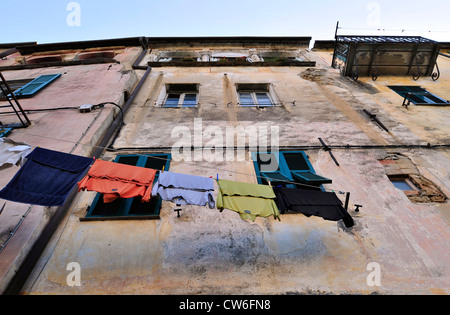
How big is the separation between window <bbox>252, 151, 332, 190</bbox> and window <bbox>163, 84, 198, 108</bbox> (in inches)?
175

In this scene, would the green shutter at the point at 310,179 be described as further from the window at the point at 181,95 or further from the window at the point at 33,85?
the window at the point at 33,85

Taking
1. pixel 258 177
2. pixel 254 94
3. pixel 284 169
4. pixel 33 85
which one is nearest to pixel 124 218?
pixel 258 177

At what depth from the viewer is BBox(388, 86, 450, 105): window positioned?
8150mm

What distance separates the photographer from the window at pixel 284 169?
4.96 metres

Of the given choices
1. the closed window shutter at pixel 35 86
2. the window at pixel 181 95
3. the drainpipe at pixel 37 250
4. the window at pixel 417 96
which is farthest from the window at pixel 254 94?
the closed window shutter at pixel 35 86

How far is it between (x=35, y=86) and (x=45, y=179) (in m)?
7.35

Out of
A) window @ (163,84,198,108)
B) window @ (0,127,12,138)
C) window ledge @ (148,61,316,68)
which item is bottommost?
window @ (163,84,198,108)

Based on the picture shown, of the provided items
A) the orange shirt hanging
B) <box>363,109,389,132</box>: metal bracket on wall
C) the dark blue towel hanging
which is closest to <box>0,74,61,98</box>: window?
the dark blue towel hanging

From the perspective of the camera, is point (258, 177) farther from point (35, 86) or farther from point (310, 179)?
point (35, 86)

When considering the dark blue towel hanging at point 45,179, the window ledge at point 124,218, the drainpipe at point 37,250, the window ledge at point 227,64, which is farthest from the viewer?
the window ledge at point 227,64

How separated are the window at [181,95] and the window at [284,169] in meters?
4.43

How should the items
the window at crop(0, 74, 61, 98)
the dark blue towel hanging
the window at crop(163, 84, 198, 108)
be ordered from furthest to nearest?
the window at crop(163, 84, 198, 108) → the window at crop(0, 74, 61, 98) → the dark blue towel hanging

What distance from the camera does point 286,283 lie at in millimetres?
3674

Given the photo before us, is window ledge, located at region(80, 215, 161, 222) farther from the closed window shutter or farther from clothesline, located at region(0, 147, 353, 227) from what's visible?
the closed window shutter
